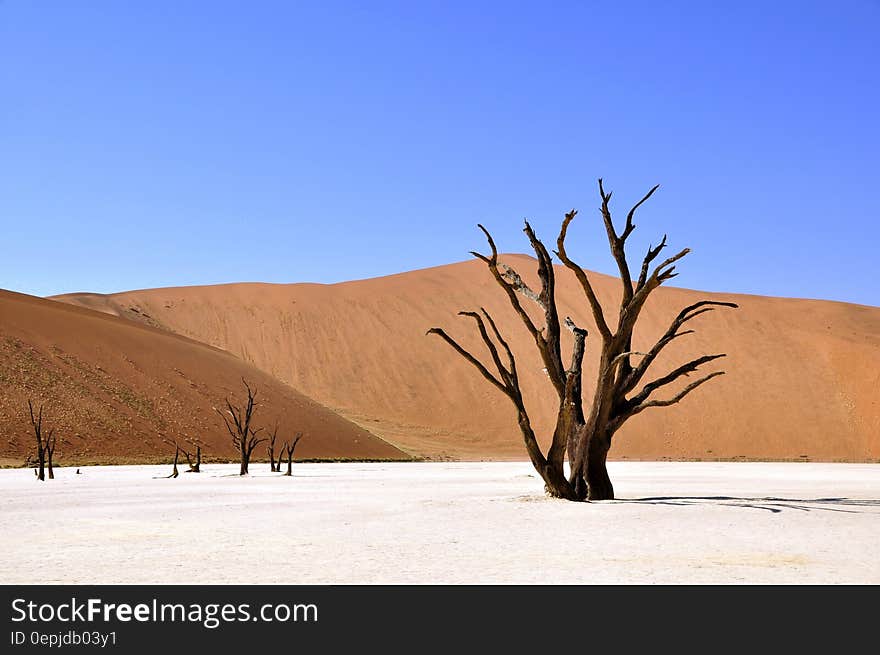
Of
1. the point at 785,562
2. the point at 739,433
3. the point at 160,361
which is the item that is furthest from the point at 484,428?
the point at 785,562

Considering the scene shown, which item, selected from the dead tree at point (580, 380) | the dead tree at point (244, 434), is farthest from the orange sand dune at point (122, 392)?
the dead tree at point (580, 380)

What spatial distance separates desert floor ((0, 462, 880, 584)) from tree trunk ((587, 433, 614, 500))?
0.41m

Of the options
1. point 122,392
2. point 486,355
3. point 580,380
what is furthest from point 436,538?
point 486,355

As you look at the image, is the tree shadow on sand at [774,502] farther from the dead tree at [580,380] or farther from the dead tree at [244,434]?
the dead tree at [244,434]

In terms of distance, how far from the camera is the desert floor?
8.64 m

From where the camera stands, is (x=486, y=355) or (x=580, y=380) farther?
(x=486, y=355)

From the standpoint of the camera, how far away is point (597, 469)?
17.8 meters

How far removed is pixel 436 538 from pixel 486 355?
7424 centimetres

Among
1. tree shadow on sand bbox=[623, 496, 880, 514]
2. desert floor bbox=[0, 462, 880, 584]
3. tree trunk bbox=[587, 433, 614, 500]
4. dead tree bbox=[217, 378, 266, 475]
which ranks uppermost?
dead tree bbox=[217, 378, 266, 475]

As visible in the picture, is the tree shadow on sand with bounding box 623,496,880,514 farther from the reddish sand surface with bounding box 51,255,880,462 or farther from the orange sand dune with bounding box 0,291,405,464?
the reddish sand surface with bounding box 51,255,880,462

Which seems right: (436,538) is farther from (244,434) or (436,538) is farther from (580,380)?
(244,434)

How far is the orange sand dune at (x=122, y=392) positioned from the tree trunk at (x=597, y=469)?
1233 inches

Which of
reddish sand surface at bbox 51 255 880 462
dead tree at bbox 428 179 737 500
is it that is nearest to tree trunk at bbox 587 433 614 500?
dead tree at bbox 428 179 737 500

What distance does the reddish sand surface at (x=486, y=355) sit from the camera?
6881 centimetres
